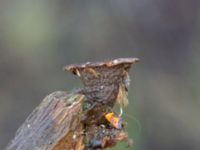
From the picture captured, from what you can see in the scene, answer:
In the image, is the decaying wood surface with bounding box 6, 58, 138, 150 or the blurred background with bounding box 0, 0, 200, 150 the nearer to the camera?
the decaying wood surface with bounding box 6, 58, 138, 150

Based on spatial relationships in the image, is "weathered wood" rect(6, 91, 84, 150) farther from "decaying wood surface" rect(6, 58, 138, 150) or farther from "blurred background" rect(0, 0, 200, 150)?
A: "blurred background" rect(0, 0, 200, 150)

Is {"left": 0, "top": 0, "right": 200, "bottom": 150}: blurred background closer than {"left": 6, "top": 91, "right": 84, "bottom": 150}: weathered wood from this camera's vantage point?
No

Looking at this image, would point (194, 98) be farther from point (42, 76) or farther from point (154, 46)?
point (42, 76)

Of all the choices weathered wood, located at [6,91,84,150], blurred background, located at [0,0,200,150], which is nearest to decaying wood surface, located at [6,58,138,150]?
weathered wood, located at [6,91,84,150]

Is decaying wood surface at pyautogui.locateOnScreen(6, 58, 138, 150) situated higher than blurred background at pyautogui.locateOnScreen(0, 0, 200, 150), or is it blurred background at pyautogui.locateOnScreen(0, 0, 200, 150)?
decaying wood surface at pyautogui.locateOnScreen(6, 58, 138, 150)

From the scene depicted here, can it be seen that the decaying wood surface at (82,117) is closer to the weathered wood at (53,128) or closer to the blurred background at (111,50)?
the weathered wood at (53,128)

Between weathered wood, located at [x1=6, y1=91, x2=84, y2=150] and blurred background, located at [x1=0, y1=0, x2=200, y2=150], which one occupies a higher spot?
weathered wood, located at [x1=6, y1=91, x2=84, y2=150]

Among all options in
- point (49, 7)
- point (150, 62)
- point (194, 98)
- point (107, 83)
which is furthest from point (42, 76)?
point (107, 83)
